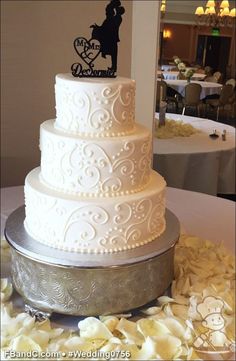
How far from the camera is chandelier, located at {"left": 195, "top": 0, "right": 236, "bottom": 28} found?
8.92 feet

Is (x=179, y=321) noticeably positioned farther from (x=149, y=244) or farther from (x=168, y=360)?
(x=149, y=244)

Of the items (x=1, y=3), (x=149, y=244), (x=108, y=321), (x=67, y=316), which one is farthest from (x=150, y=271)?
(x=1, y=3)

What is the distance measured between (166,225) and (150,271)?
203 millimetres

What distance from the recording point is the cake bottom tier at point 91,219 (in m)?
1.14

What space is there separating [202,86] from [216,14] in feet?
1.61

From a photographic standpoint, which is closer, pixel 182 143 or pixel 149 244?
pixel 149 244

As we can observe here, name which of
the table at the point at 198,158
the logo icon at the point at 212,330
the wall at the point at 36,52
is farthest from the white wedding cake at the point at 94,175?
the wall at the point at 36,52

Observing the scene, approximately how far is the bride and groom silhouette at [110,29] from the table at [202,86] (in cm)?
147

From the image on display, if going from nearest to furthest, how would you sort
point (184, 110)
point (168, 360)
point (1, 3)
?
point (168, 360) < point (184, 110) < point (1, 3)

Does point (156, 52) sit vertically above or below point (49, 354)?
above

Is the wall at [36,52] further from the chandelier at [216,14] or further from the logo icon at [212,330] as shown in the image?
the logo icon at [212,330]

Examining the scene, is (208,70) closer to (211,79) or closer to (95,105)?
(211,79)

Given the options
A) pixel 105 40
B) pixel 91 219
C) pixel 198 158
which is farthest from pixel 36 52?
pixel 91 219

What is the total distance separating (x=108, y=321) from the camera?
1.12 meters
